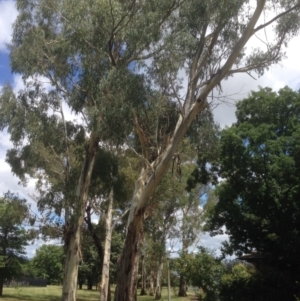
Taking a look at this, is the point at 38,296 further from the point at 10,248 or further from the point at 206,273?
the point at 206,273

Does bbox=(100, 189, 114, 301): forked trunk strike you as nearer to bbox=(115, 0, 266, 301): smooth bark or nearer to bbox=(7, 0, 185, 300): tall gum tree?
bbox=(7, 0, 185, 300): tall gum tree

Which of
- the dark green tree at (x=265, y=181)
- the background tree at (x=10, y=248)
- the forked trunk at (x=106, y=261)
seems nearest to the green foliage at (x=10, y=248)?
the background tree at (x=10, y=248)

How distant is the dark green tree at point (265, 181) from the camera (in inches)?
782

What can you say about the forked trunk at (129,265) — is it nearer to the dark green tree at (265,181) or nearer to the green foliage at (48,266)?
the dark green tree at (265,181)

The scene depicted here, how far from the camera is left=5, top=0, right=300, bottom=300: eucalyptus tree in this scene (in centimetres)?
1570

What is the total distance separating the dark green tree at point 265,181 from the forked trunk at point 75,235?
5716 mm

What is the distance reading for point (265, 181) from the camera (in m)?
20.6

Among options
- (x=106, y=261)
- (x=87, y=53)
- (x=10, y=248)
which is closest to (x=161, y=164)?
(x=87, y=53)

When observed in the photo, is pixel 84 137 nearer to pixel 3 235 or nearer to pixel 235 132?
pixel 235 132

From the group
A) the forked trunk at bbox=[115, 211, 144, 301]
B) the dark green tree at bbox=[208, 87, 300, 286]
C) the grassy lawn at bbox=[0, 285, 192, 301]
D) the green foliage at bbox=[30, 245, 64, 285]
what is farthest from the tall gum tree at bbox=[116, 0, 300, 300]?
the green foliage at bbox=[30, 245, 64, 285]

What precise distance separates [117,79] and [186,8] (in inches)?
132

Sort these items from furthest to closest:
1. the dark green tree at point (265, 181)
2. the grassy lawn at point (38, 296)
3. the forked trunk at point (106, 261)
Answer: the grassy lawn at point (38, 296) → the forked trunk at point (106, 261) → the dark green tree at point (265, 181)

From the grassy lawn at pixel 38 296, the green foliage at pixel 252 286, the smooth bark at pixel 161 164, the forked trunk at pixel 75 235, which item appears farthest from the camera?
the grassy lawn at pixel 38 296

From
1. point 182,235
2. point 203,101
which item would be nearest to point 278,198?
point 203,101
